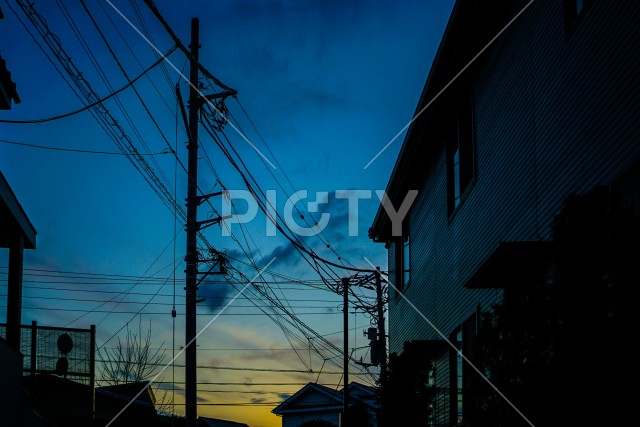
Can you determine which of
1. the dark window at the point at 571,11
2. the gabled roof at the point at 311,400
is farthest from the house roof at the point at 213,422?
the dark window at the point at 571,11

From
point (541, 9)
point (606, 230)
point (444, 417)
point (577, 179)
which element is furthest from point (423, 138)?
point (606, 230)

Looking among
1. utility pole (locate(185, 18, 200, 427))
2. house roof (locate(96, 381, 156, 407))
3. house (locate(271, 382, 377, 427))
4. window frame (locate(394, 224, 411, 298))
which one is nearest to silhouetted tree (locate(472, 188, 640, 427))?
utility pole (locate(185, 18, 200, 427))

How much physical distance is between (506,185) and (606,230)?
20.4 ft

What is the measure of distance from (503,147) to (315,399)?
1552 inches

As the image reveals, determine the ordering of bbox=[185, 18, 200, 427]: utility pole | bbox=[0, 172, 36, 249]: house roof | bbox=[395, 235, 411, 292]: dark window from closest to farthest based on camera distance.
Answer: bbox=[0, 172, 36, 249]: house roof
bbox=[185, 18, 200, 427]: utility pole
bbox=[395, 235, 411, 292]: dark window

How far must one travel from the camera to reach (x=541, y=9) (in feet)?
41.3

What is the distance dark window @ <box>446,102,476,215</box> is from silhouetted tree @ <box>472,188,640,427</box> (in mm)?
7935

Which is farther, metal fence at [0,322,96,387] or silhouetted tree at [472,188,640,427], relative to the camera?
metal fence at [0,322,96,387]

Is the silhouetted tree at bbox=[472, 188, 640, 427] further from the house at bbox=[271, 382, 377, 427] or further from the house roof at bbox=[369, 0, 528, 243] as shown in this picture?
the house at bbox=[271, 382, 377, 427]

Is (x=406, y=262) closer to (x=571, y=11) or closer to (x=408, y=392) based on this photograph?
(x=408, y=392)

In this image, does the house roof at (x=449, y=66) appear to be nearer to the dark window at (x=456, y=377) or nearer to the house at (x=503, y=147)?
the house at (x=503, y=147)

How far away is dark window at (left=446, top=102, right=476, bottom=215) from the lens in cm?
1762

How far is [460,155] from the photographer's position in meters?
18.2

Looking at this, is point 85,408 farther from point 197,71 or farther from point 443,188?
point 443,188
